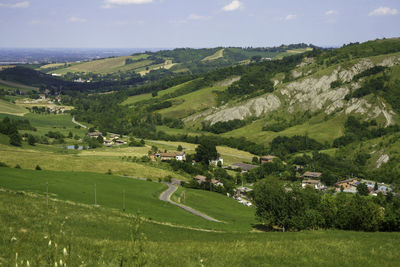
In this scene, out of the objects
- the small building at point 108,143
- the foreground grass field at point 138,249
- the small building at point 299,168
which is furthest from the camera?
the small building at point 108,143

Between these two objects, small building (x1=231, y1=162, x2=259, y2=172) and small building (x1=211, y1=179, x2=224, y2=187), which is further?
small building (x1=231, y1=162, x2=259, y2=172)

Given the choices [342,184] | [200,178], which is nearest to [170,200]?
[200,178]

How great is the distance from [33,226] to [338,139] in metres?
151

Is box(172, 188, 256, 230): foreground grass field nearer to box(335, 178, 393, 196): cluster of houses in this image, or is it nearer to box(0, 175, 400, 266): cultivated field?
box(0, 175, 400, 266): cultivated field

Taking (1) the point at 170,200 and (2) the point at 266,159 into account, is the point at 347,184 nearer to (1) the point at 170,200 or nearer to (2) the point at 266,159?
(2) the point at 266,159

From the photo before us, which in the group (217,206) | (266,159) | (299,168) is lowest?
(299,168)

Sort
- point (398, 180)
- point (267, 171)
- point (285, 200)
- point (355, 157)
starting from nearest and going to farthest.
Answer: point (285, 200)
point (398, 180)
point (267, 171)
point (355, 157)

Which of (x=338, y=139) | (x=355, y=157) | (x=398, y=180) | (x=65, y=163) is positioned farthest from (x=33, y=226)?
(x=338, y=139)

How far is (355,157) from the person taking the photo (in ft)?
453

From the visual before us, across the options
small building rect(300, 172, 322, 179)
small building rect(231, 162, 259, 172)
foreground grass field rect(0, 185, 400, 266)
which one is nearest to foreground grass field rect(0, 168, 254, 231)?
foreground grass field rect(0, 185, 400, 266)

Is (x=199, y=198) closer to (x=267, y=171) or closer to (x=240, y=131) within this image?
(x=267, y=171)

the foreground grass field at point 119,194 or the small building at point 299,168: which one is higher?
the foreground grass field at point 119,194

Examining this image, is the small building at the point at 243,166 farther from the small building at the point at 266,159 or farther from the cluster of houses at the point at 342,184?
the cluster of houses at the point at 342,184

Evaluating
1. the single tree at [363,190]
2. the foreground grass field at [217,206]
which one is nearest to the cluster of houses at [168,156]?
the foreground grass field at [217,206]
